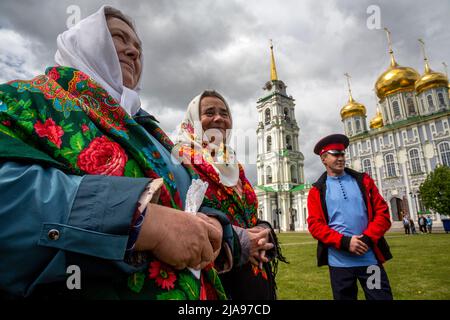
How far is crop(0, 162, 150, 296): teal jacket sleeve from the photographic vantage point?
2.11 feet

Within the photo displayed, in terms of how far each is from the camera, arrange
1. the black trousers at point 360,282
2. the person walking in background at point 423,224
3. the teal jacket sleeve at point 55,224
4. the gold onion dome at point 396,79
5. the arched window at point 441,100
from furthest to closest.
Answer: the gold onion dome at point 396,79, the arched window at point 441,100, the person walking in background at point 423,224, the black trousers at point 360,282, the teal jacket sleeve at point 55,224

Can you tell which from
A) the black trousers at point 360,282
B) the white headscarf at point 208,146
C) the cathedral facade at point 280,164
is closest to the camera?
the white headscarf at point 208,146

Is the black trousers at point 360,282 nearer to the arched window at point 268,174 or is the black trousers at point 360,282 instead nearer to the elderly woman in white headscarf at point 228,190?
the elderly woman in white headscarf at point 228,190

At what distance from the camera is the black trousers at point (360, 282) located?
2.75 meters

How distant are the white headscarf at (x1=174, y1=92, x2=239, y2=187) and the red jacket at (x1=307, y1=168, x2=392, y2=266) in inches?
62.7

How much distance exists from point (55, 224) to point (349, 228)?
3198 millimetres

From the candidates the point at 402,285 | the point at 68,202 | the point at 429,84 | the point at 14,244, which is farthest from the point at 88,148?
the point at 429,84

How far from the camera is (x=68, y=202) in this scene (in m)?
0.72

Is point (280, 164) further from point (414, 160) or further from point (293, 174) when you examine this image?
point (414, 160)

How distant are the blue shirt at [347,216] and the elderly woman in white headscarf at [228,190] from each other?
1.22 m

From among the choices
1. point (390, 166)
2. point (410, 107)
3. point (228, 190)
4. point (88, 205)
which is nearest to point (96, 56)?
point (88, 205)

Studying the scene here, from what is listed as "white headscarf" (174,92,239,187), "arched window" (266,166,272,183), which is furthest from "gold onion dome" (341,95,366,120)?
"white headscarf" (174,92,239,187)

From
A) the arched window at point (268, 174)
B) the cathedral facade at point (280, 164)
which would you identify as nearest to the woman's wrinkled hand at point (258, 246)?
the cathedral facade at point (280, 164)

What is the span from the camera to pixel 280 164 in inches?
2044
